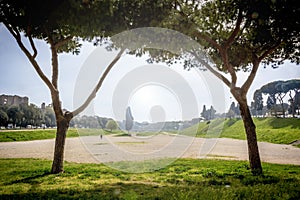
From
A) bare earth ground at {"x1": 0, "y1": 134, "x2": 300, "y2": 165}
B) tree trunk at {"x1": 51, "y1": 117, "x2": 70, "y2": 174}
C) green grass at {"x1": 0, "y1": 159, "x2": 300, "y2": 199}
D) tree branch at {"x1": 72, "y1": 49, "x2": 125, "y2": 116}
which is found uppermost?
tree branch at {"x1": 72, "y1": 49, "x2": 125, "y2": 116}

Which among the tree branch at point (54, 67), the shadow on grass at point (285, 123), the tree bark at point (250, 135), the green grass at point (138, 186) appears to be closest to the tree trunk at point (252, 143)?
the tree bark at point (250, 135)

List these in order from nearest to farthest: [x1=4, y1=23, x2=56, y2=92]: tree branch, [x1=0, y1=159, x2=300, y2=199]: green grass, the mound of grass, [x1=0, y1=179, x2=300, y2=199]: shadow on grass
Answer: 1. [x1=0, y1=179, x2=300, y2=199]: shadow on grass
2. [x1=0, y1=159, x2=300, y2=199]: green grass
3. [x1=4, y1=23, x2=56, y2=92]: tree branch
4. the mound of grass

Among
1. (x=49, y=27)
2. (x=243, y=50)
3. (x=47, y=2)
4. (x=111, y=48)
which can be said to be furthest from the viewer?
(x=243, y=50)

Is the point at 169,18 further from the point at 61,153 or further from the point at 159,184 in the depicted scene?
the point at 61,153

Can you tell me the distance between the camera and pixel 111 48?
1291cm

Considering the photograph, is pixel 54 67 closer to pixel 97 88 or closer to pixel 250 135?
pixel 97 88

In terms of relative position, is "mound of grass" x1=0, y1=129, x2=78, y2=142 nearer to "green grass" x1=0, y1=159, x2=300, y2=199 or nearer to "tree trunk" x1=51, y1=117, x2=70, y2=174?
"tree trunk" x1=51, y1=117, x2=70, y2=174

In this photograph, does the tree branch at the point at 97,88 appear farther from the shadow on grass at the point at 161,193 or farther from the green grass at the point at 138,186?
the shadow on grass at the point at 161,193

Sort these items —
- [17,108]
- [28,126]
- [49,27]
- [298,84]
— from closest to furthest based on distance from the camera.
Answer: [49,27], [298,84], [17,108], [28,126]

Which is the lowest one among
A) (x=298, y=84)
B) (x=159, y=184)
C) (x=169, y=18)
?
(x=159, y=184)

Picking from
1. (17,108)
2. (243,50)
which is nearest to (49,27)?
(243,50)

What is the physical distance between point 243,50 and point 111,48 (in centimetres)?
646

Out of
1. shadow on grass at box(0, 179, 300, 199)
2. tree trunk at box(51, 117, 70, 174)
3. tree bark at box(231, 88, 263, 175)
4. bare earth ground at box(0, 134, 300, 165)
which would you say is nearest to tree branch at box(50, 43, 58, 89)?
tree trunk at box(51, 117, 70, 174)

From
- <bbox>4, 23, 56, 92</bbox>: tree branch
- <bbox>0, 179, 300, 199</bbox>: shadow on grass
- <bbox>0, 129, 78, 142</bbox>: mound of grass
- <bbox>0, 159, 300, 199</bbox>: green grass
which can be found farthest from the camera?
<bbox>0, 129, 78, 142</bbox>: mound of grass
